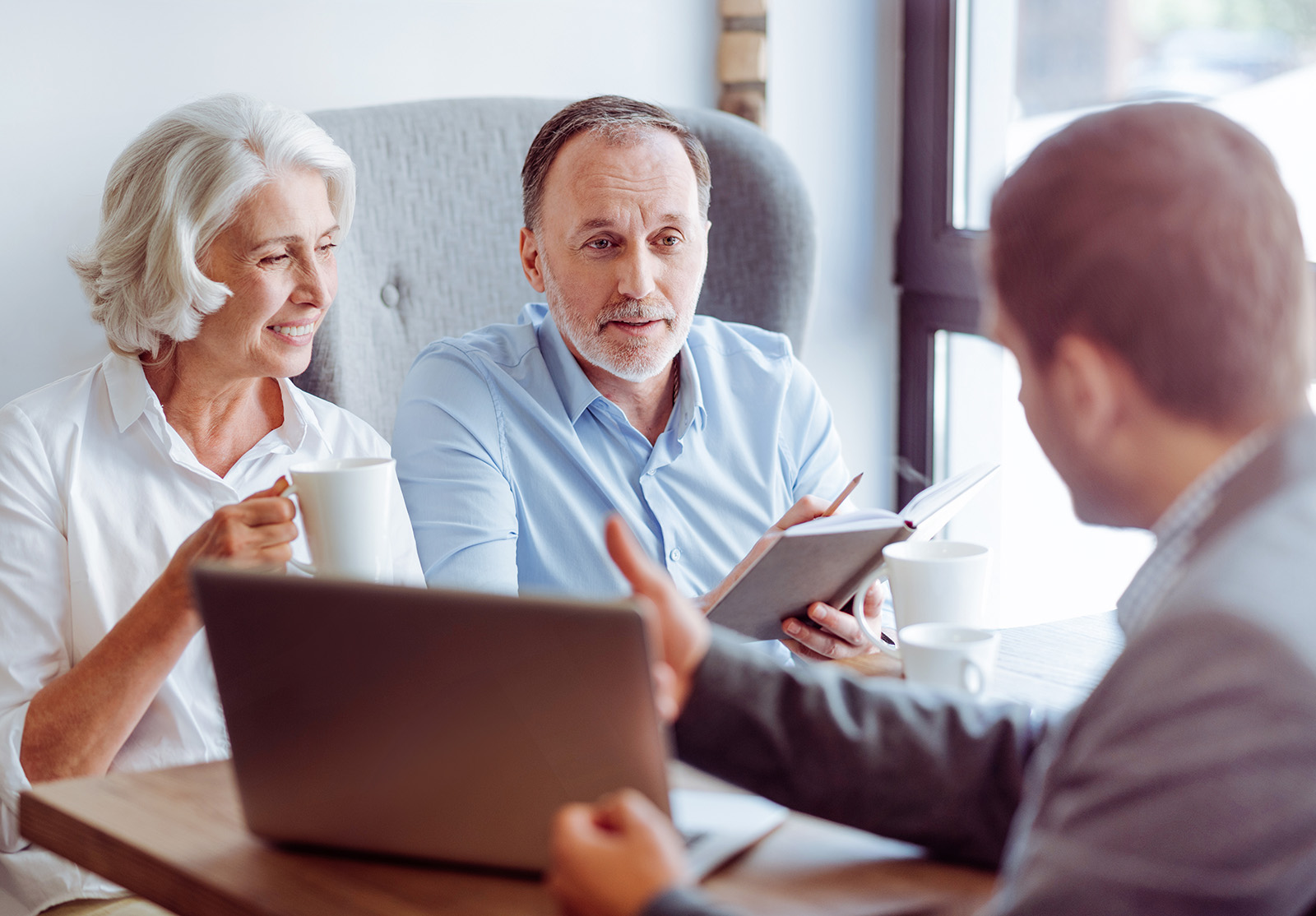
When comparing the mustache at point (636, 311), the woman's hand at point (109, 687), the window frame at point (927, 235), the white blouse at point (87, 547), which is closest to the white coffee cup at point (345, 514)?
the woman's hand at point (109, 687)

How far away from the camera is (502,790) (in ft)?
2.49

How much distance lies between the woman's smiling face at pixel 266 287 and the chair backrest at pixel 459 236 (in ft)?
0.93

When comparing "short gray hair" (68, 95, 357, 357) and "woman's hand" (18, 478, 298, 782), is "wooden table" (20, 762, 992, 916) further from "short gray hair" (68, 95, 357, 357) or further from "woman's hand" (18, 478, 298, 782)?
"short gray hair" (68, 95, 357, 357)

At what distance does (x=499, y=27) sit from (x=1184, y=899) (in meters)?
1.99

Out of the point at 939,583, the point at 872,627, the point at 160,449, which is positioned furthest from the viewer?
the point at 872,627

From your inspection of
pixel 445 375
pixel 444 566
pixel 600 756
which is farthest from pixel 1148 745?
pixel 445 375

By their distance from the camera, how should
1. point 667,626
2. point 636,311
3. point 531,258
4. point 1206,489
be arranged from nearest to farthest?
1. point 1206,489
2. point 667,626
3. point 636,311
4. point 531,258

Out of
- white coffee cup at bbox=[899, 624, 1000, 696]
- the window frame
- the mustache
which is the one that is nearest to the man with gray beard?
the mustache

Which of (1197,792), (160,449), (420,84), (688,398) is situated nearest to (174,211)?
(160,449)

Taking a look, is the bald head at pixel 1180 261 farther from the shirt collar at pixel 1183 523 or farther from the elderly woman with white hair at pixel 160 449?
Answer: the elderly woman with white hair at pixel 160 449

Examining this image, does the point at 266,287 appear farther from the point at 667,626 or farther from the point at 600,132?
the point at 667,626

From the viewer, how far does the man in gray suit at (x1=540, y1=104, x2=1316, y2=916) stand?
55 centimetres

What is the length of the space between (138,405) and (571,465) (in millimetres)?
568

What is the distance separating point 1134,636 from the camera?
0.63 meters
